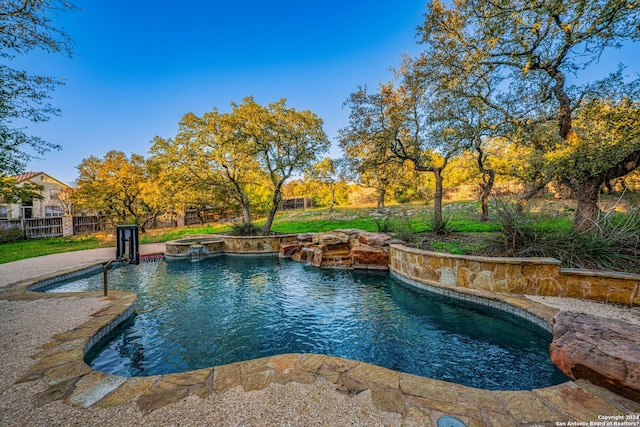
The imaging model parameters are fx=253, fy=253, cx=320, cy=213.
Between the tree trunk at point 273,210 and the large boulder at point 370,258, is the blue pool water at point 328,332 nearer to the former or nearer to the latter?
the large boulder at point 370,258

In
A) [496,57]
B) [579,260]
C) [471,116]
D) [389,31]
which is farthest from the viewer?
[389,31]

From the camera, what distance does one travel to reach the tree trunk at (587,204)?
17.6ft

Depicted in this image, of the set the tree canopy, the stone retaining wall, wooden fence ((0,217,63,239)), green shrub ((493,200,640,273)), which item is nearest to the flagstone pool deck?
the stone retaining wall

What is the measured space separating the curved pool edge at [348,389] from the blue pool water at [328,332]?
1.95 ft

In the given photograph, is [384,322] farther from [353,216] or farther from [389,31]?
[353,216]

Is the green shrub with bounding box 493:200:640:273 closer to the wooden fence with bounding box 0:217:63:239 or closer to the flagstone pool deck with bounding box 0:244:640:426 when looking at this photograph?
the flagstone pool deck with bounding box 0:244:640:426

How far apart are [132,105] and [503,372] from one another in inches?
602

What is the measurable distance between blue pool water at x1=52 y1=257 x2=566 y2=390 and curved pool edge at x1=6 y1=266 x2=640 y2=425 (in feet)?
1.95

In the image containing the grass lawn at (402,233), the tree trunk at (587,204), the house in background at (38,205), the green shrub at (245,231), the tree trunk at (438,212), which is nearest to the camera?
the tree trunk at (587,204)

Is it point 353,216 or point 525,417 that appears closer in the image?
point 525,417

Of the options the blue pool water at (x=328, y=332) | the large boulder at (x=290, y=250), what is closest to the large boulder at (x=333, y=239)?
the large boulder at (x=290, y=250)

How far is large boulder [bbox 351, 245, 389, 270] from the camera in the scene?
7.76 meters

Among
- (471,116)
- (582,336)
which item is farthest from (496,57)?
(582,336)

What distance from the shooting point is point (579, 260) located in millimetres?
4816
